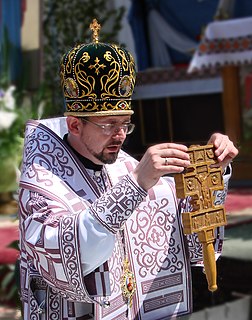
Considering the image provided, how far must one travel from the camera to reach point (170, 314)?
206 centimetres

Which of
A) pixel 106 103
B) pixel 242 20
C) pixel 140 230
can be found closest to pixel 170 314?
pixel 140 230

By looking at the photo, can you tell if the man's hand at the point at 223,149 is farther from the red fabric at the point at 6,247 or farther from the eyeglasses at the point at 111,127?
the red fabric at the point at 6,247

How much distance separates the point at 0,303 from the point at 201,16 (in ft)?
20.1

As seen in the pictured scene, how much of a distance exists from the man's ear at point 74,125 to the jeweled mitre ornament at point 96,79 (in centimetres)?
1

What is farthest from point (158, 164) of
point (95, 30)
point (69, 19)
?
point (69, 19)

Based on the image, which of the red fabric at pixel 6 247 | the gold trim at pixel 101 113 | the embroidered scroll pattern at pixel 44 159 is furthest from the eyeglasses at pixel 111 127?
the red fabric at pixel 6 247

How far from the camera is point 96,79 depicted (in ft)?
6.06

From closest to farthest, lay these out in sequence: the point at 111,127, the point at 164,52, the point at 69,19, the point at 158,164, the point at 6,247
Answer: the point at 158,164, the point at 111,127, the point at 6,247, the point at 69,19, the point at 164,52

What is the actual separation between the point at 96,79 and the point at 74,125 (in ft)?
0.41

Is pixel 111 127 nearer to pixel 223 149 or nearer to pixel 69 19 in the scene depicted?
pixel 223 149

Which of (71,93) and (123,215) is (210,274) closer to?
(123,215)

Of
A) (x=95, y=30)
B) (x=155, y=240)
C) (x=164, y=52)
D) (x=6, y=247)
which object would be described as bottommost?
(x=6, y=247)

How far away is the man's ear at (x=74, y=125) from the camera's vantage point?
184cm

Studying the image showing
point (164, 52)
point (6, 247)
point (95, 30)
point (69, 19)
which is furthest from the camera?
point (164, 52)
